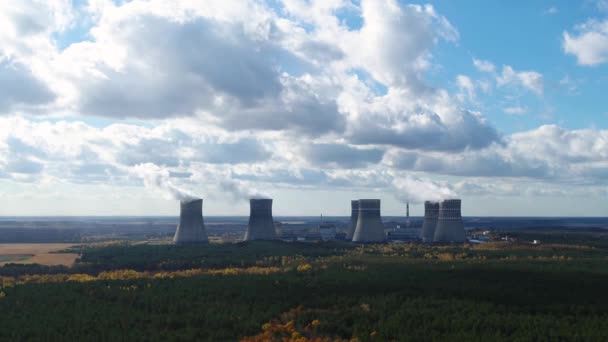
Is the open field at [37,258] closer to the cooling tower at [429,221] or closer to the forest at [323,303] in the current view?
the forest at [323,303]

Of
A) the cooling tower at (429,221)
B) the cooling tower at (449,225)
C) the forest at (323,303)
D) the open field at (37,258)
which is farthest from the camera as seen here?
the cooling tower at (429,221)

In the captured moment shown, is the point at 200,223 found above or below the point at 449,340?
above

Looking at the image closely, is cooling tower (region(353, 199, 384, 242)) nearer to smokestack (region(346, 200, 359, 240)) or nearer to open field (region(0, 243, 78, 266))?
smokestack (region(346, 200, 359, 240))

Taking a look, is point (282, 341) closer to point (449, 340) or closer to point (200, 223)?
point (449, 340)

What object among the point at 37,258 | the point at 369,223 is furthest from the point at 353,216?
the point at 37,258

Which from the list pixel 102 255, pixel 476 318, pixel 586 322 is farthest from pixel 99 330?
pixel 102 255

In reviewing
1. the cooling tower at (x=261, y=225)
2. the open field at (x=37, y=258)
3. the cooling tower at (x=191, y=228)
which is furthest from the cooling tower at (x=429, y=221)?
the open field at (x=37, y=258)
